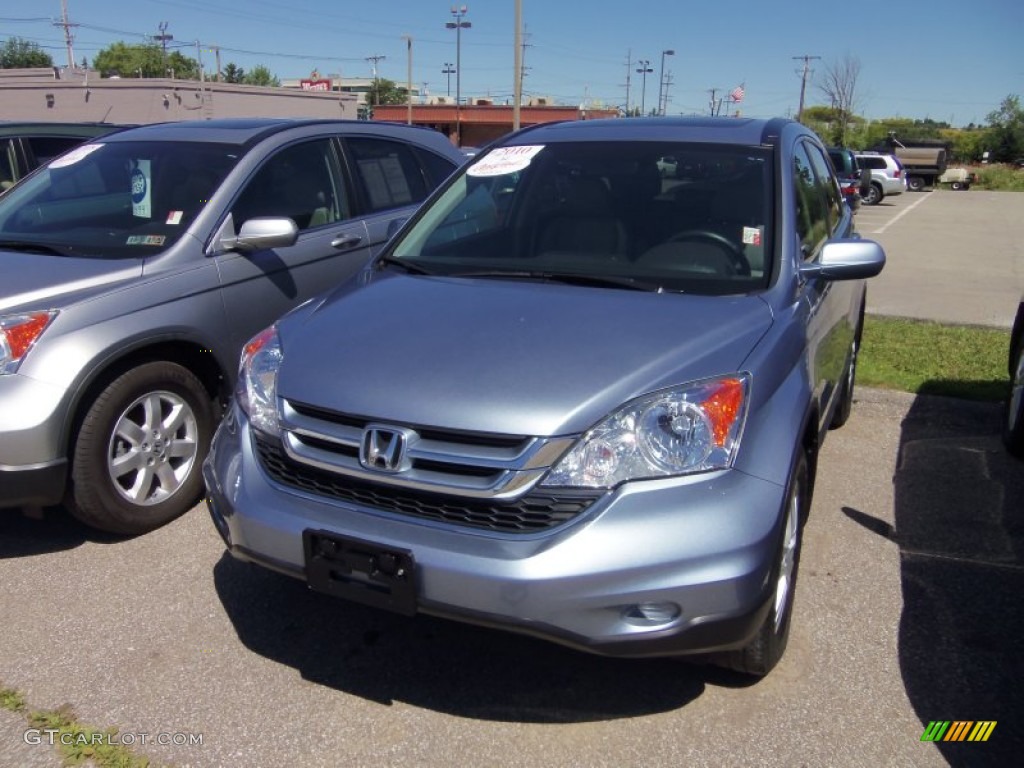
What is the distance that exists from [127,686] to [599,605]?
166 cm

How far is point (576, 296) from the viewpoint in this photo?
3.11m

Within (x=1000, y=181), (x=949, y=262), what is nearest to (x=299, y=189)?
(x=949, y=262)

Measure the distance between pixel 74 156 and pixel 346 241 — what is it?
5.30ft

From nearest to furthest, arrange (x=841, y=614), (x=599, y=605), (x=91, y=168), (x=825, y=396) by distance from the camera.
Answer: (x=599, y=605), (x=841, y=614), (x=825, y=396), (x=91, y=168)

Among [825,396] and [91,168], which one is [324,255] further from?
[825,396]

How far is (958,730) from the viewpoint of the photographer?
2.70m

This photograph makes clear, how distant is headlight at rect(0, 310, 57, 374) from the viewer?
350 cm

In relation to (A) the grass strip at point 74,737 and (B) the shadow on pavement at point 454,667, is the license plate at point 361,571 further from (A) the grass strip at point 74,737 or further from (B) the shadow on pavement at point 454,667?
(A) the grass strip at point 74,737

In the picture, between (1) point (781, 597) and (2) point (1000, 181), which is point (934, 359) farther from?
(2) point (1000, 181)

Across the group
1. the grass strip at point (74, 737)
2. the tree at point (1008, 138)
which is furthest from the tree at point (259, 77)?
the grass strip at point (74, 737)

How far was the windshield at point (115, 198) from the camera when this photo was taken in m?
4.31

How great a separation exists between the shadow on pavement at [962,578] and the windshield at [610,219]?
1458 mm

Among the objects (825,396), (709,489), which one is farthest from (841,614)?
(709,489)

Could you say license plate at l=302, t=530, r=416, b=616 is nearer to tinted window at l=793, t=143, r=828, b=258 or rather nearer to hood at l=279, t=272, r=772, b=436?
hood at l=279, t=272, r=772, b=436
